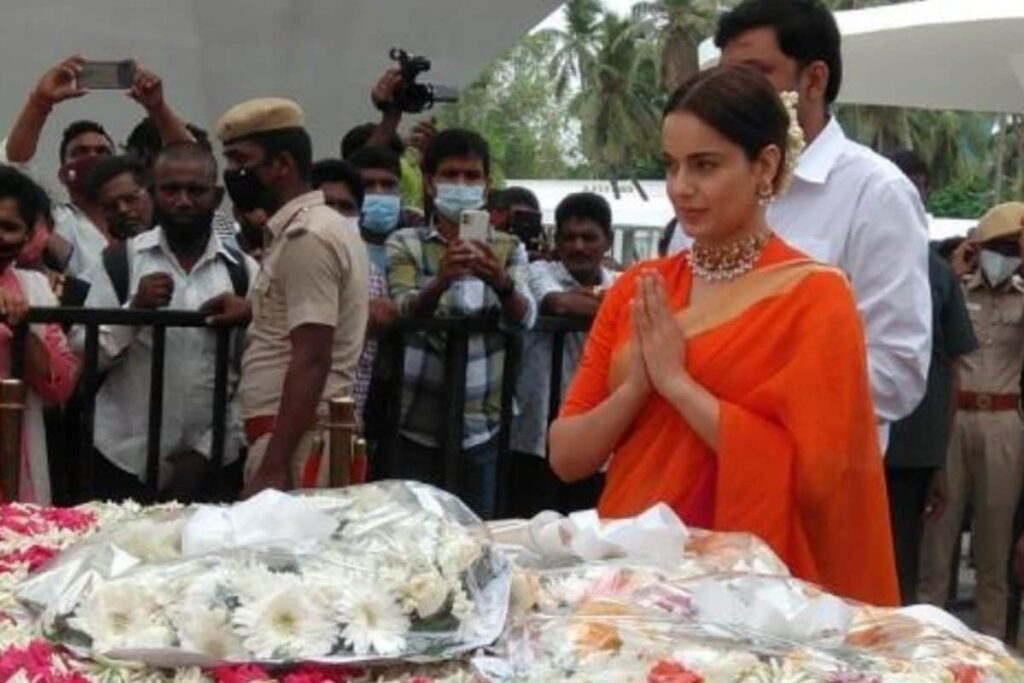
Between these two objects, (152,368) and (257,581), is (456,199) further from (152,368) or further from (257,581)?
(257,581)

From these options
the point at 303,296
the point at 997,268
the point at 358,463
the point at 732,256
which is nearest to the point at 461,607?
the point at 732,256

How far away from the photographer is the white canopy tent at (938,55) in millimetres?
9773

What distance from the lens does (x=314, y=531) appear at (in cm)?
237

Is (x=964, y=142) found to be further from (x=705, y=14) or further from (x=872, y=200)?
(x=872, y=200)

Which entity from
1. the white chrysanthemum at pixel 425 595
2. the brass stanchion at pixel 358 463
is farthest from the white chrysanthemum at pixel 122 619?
the brass stanchion at pixel 358 463

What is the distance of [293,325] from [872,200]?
5.86ft

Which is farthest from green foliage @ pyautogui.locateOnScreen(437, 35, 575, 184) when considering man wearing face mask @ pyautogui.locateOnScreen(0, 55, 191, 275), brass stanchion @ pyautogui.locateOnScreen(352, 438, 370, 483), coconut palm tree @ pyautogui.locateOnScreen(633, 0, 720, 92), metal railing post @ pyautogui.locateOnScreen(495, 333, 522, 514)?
brass stanchion @ pyautogui.locateOnScreen(352, 438, 370, 483)

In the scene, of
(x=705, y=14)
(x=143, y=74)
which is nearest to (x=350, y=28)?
(x=143, y=74)

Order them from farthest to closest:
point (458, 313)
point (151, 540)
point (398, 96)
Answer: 1. point (398, 96)
2. point (458, 313)
3. point (151, 540)

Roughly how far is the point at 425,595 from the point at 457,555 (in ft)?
0.32

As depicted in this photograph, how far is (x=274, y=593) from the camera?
6.95ft

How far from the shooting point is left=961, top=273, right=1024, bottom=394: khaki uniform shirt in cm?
773

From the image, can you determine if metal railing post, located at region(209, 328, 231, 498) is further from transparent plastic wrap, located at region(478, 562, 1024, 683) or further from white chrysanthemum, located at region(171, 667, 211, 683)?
white chrysanthemum, located at region(171, 667, 211, 683)

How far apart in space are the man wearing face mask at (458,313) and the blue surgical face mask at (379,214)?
0.69 metres
